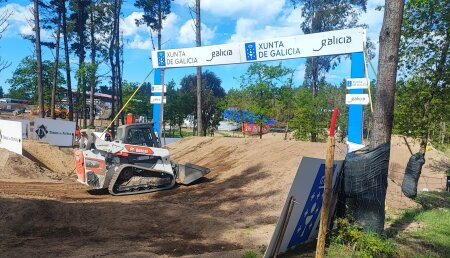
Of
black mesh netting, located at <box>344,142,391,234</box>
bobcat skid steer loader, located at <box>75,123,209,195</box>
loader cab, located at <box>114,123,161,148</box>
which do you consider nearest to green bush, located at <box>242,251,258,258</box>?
black mesh netting, located at <box>344,142,391,234</box>

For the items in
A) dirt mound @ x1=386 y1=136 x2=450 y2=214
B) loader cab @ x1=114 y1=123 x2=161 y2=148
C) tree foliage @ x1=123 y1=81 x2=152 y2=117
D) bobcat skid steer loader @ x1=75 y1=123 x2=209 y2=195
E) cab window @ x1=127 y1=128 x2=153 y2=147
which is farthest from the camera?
tree foliage @ x1=123 y1=81 x2=152 y2=117

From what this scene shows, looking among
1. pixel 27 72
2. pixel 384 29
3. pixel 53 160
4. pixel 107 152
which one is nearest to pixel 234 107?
pixel 53 160

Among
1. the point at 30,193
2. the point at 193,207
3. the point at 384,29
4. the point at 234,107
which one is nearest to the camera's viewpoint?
the point at 384,29

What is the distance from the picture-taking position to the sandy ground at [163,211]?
7321mm

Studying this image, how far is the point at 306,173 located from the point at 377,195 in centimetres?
161

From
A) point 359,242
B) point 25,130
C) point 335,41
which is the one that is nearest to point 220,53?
point 335,41

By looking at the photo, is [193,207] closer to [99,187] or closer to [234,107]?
[99,187]

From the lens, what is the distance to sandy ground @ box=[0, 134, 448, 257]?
7.32 meters

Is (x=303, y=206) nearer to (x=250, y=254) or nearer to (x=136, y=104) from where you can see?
(x=250, y=254)

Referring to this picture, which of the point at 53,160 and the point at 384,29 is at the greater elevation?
the point at 384,29

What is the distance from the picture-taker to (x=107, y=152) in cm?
1211

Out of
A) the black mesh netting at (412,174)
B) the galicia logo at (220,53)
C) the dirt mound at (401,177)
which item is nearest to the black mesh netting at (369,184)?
the black mesh netting at (412,174)

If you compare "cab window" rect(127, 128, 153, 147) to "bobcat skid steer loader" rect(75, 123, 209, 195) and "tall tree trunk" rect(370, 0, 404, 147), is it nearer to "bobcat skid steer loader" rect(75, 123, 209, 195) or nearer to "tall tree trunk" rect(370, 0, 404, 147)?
"bobcat skid steer loader" rect(75, 123, 209, 195)

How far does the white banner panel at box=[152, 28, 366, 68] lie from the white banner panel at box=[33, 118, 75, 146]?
24.2ft
